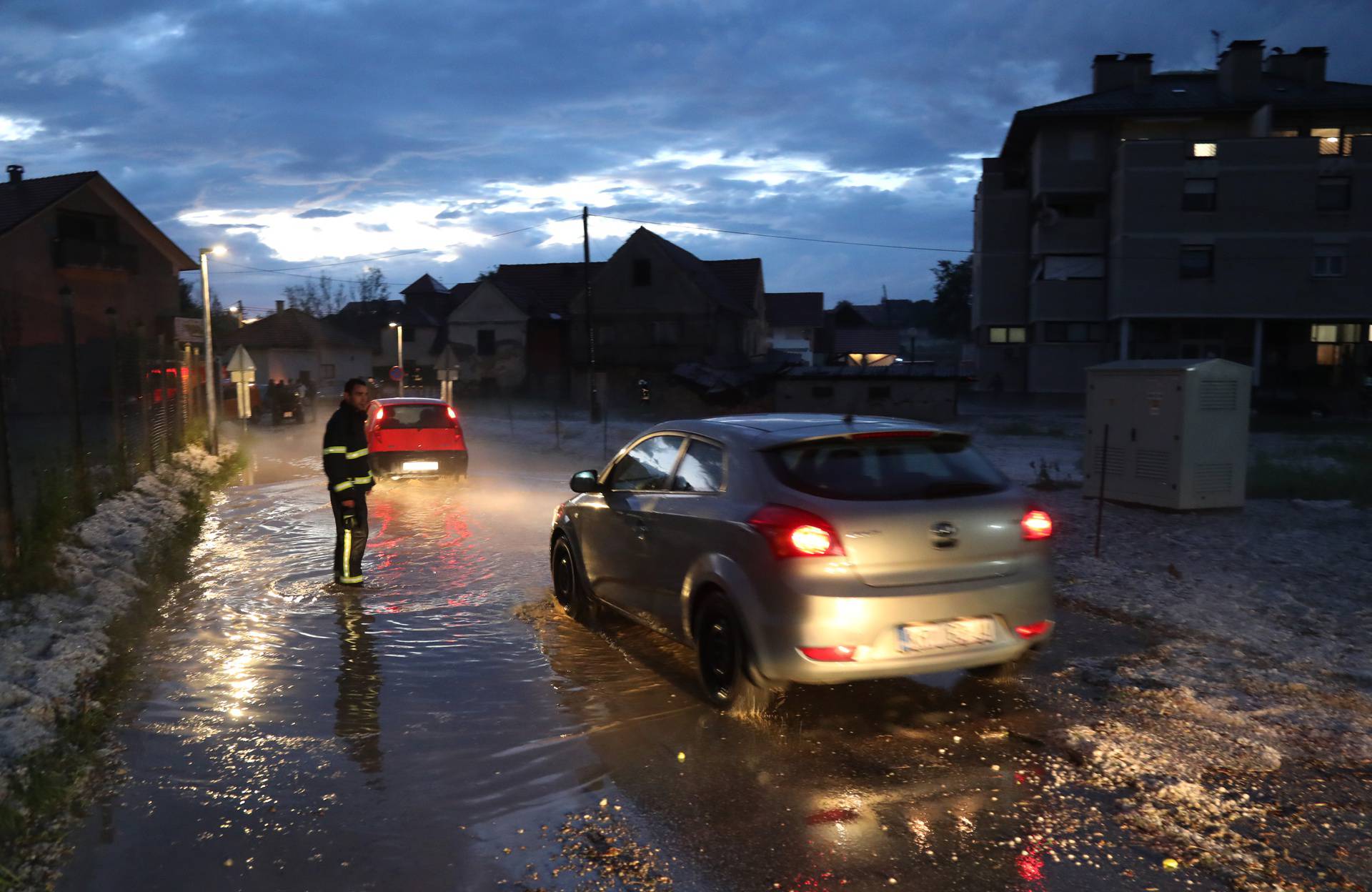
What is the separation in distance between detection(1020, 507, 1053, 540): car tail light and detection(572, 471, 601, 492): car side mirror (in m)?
2.97

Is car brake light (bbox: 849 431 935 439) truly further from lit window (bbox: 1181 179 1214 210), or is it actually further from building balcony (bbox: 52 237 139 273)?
building balcony (bbox: 52 237 139 273)

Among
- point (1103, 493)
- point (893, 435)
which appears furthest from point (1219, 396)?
point (893, 435)

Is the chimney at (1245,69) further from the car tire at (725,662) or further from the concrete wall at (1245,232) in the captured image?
the car tire at (725,662)

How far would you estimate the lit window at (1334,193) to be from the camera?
132ft

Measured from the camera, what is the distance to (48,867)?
3730 mm

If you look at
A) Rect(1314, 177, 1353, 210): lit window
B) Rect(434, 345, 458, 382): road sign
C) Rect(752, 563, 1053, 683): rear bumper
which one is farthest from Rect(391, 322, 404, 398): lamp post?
Rect(1314, 177, 1353, 210): lit window

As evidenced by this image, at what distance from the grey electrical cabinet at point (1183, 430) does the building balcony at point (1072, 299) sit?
33.6 metres

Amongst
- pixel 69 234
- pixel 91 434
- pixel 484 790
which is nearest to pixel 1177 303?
pixel 91 434

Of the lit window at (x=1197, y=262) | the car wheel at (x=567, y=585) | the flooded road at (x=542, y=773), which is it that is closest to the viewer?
the flooded road at (x=542, y=773)

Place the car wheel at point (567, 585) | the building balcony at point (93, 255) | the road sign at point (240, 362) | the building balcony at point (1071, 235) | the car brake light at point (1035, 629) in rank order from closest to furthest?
the car brake light at point (1035, 629) < the car wheel at point (567, 585) < the road sign at point (240, 362) < the building balcony at point (93, 255) < the building balcony at point (1071, 235)

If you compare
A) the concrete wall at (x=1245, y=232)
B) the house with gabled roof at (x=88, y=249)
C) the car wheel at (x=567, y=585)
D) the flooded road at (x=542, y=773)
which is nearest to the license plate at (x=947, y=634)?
the flooded road at (x=542, y=773)

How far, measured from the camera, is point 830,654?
491 cm

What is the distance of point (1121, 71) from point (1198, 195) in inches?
330

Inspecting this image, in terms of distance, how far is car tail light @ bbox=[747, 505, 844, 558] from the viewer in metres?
4.95
